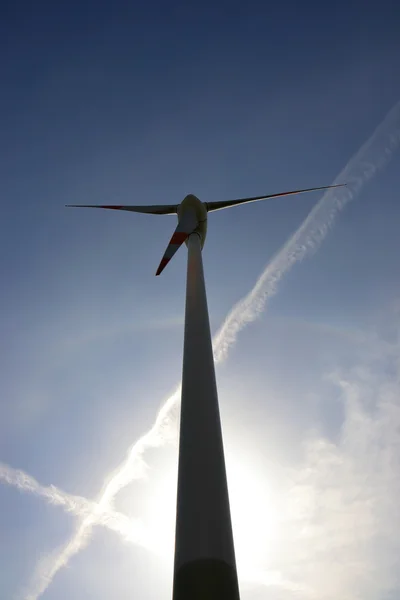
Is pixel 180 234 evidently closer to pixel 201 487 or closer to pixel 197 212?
pixel 197 212

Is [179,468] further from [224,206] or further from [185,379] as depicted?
[224,206]

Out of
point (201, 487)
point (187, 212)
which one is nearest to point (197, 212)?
point (187, 212)

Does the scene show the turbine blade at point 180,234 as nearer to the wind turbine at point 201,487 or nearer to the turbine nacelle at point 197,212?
the turbine nacelle at point 197,212

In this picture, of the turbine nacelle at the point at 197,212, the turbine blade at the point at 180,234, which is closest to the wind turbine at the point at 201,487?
the turbine blade at the point at 180,234

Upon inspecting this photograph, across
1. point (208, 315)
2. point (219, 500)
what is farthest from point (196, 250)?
point (219, 500)

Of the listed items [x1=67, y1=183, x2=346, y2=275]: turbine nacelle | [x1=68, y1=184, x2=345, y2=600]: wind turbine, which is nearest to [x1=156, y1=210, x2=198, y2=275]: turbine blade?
[x1=67, y1=183, x2=346, y2=275]: turbine nacelle

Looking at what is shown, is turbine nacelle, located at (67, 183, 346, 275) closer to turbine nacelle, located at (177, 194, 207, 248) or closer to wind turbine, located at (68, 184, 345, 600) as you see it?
turbine nacelle, located at (177, 194, 207, 248)
